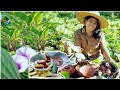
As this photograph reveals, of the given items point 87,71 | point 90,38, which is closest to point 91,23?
point 90,38

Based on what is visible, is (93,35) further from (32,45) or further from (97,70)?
(32,45)

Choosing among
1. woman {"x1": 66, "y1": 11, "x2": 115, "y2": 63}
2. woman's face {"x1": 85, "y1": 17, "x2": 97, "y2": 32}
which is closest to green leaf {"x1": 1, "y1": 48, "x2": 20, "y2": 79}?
woman {"x1": 66, "y1": 11, "x2": 115, "y2": 63}

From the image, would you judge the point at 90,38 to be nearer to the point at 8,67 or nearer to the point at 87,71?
the point at 87,71

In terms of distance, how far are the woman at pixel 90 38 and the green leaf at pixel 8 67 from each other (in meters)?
0.88

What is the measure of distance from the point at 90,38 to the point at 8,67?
1.33 m

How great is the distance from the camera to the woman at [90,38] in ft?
16.4

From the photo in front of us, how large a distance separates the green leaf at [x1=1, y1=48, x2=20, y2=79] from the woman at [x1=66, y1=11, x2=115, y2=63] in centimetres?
88

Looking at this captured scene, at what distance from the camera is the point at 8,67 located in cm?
480

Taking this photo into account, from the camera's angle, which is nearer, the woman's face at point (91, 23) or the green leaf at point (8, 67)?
the green leaf at point (8, 67)

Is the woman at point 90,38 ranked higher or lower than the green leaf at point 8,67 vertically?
higher

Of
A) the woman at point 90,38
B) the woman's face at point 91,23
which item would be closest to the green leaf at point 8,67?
the woman at point 90,38

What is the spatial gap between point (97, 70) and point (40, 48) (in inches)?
36.7

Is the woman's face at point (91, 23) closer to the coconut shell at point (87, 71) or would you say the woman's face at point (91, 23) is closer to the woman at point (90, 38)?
the woman at point (90, 38)

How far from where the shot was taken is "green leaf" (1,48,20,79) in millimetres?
4809
